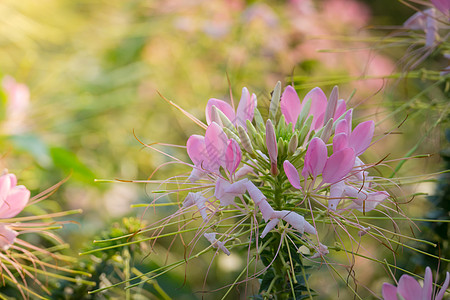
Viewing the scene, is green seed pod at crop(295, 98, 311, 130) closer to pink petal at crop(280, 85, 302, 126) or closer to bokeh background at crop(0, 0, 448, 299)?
pink petal at crop(280, 85, 302, 126)

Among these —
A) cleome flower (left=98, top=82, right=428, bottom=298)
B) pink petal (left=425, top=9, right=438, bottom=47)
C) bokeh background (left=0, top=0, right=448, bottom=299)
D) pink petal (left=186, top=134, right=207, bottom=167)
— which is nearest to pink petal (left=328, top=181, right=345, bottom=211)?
cleome flower (left=98, top=82, right=428, bottom=298)

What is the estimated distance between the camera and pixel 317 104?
377 millimetres

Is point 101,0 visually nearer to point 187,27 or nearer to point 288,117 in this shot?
point 187,27

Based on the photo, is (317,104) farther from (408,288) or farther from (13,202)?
(13,202)

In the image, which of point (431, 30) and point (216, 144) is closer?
point (216, 144)

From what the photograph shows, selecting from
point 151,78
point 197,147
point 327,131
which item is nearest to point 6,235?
point 197,147

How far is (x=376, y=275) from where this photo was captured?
686 mm

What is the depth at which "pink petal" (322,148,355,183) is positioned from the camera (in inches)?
12.1

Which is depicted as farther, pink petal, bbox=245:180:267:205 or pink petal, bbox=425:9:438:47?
pink petal, bbox=425:9:438:47

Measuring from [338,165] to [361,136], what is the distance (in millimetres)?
37

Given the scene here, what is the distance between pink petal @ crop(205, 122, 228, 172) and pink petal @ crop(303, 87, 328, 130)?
10cm

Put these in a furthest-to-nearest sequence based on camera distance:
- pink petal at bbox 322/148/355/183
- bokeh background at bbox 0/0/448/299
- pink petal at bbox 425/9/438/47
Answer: bokeh background at bbox 0/0/448/299, pink petal at bbox 425/9/438/47, pink petal at bbox 322/148/355/183

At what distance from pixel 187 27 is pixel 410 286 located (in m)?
0.82

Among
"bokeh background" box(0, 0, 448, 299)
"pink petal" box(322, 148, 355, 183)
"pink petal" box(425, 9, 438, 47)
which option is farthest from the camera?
"bokeh background" box(0, 0, 448, 299)
